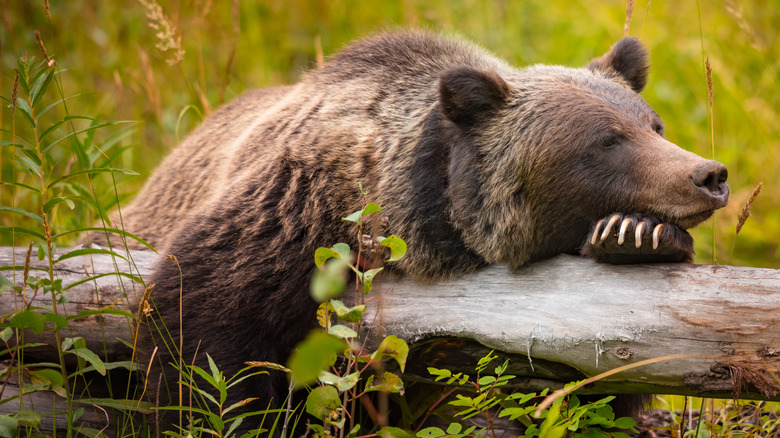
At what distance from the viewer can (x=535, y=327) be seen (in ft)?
9.83

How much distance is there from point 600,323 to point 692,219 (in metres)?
0.64

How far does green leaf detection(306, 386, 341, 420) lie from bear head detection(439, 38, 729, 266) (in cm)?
121

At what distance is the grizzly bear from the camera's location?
327 cm

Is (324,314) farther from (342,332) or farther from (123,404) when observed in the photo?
(123,404)

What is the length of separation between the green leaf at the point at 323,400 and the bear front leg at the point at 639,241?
1.34 metres

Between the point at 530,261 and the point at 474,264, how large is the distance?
0.27 meters

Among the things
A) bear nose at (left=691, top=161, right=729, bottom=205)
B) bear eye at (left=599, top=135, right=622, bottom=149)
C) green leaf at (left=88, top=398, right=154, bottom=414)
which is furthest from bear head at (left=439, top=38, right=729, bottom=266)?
green leaf at (left=88, top=398, right=154, bottom=414)

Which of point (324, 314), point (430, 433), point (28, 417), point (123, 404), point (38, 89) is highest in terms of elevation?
point (38, 89)

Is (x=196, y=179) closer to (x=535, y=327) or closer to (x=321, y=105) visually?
(x=321, y=105)

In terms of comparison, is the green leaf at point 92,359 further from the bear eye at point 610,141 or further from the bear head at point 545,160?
Answer: the bear eye at point 610,141

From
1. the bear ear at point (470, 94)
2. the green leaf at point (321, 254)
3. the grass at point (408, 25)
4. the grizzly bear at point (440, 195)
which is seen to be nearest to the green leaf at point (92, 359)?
the grizzly bear at point (440, 195)

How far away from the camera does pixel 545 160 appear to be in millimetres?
3402

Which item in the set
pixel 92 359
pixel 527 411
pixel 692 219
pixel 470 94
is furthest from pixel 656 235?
pixel 92 359

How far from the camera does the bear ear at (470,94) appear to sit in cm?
344
